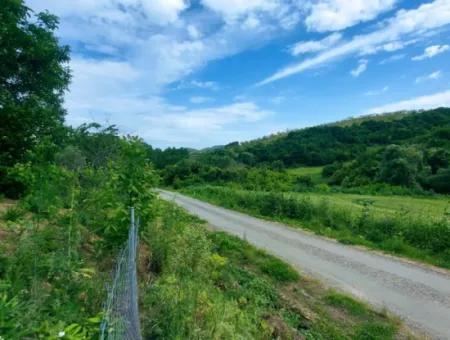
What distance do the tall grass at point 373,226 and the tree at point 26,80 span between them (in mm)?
10041

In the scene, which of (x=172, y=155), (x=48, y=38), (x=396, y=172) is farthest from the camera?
(x=172, y=155)

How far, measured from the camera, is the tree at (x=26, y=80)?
10109mm

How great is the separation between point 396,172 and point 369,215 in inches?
1302

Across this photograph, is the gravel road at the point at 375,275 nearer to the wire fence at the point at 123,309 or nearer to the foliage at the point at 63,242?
the foliage at the point at 63,242

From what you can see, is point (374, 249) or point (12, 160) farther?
point (374, 249)

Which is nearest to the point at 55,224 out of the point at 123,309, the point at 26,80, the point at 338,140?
the point at 123,309

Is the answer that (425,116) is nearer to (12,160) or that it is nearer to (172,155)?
(172,155)

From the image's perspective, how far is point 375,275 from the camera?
8406 mm

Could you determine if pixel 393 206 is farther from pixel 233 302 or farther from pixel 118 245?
pixel 118 245

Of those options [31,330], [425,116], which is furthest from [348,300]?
[425,116]

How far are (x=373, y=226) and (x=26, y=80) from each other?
13.0 m

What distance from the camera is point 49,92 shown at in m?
13.6

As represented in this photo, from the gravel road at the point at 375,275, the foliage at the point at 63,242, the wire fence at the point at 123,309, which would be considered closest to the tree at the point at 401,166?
the gravel road at the point at 375,275

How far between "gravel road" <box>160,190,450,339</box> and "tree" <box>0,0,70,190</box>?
4404 millimetres
